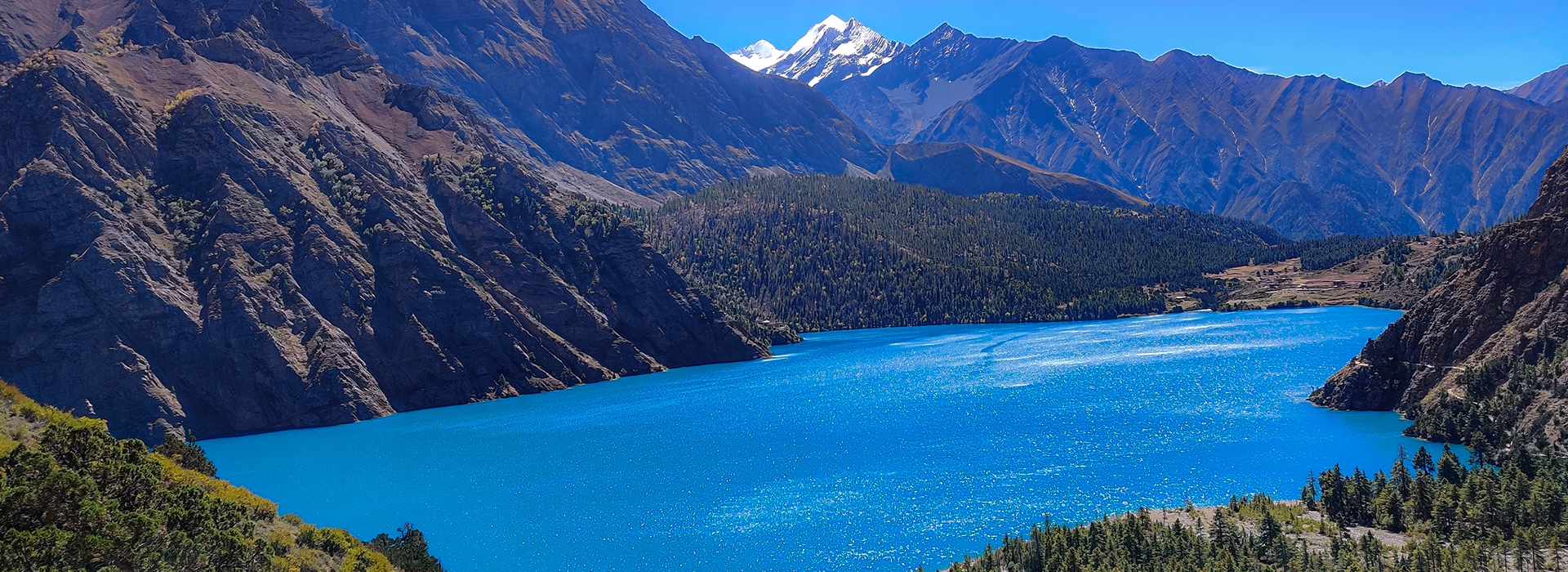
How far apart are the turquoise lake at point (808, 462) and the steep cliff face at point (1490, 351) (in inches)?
178

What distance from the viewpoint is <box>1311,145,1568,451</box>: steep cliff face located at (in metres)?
84.2

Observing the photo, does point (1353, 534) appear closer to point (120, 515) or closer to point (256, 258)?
point (120, 515)

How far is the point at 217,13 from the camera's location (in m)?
194

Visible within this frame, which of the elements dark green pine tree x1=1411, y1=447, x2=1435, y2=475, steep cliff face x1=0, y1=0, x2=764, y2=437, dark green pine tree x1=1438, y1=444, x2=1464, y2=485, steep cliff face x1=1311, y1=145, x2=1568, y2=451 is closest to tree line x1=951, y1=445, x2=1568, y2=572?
dark green pine tree x1=1438, y1=444, x2=1464, y2=485

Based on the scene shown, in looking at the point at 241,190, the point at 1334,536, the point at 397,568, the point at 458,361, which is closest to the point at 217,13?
the point at 241,190

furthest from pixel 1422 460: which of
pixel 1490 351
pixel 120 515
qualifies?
pixel 120 515

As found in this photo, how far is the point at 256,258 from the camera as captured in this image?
142 meters

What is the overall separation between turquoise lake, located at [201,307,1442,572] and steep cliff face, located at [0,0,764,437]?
385 inches

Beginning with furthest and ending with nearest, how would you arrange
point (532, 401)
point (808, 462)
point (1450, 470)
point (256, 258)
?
point (532, 401) → point (256, 258) → point (808, 462) → point (1450, 470)

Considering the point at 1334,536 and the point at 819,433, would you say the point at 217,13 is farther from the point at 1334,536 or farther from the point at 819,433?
the point at 1334,536

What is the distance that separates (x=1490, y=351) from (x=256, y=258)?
147987 mm

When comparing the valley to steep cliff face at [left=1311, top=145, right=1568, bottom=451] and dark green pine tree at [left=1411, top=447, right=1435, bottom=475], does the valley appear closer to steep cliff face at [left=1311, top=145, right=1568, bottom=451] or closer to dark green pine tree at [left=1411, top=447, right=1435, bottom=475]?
steep cliff face at [left=1311, top=145, right=1568, bottom=451]

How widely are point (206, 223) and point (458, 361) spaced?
1558 inches

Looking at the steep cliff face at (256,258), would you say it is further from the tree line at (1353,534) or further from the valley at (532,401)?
the tree line at (1353,534)
